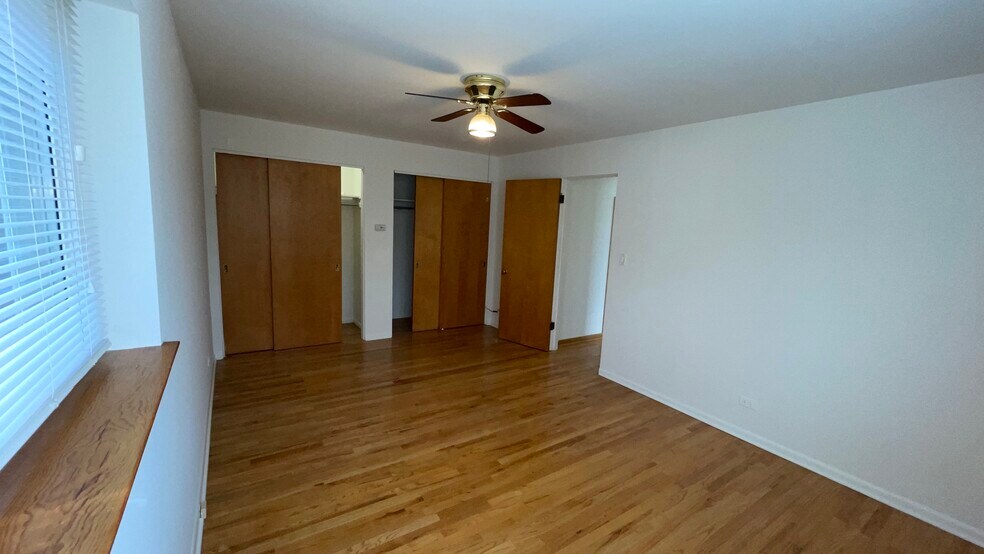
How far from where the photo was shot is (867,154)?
94.8 inches

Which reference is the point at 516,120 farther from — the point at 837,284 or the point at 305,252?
the point at 305,252

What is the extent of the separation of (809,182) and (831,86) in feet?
1.99

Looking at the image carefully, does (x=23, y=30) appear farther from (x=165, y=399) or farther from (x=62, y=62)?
(x=165, y=399)

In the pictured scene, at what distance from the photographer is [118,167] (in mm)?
1112

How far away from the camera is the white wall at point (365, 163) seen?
12.5 feet

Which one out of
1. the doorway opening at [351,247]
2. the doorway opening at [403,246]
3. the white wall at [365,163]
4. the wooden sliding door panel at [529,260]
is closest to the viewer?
the white wall at [365,163]

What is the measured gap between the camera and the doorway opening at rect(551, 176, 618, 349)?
4754 mm

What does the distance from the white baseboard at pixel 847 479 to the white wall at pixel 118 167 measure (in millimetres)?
3665

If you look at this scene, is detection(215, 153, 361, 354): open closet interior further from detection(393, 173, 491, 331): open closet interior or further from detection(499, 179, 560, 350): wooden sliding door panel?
detection(499, 179, 560, 350): wooden sliding door panel

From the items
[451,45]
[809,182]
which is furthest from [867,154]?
[451,45]

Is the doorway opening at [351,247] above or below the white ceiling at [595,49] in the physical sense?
below

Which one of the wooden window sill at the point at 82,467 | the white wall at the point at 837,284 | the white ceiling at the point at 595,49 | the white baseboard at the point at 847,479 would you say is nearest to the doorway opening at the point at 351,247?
the white ceiling at the point at 595,49

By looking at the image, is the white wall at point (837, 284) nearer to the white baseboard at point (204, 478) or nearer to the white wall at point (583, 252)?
the white wall at point (583, 252)

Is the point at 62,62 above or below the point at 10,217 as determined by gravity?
above
